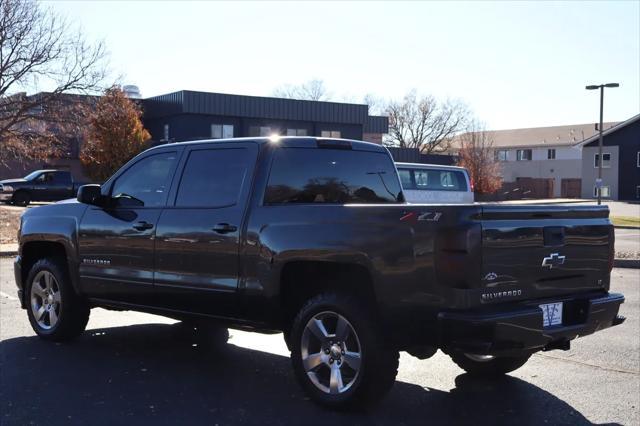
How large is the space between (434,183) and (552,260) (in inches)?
467

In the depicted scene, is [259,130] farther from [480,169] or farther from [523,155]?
[523,155]

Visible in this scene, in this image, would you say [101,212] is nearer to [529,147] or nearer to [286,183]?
[286,183]

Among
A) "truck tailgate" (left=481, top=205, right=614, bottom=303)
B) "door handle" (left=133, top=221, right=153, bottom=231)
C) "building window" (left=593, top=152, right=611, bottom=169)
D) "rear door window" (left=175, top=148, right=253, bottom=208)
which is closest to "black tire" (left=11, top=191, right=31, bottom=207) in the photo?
"door handle" (left=133, top=221, right=153, bottom=231)

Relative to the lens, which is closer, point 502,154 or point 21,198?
point 21,198

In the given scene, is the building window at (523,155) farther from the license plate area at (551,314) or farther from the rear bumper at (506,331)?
the license plate area at (551,314)

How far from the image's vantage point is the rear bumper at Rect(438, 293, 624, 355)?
14.0 ft

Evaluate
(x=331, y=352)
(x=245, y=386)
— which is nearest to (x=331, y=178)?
(x=331, y=352)

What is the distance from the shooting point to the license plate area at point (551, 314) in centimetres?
470

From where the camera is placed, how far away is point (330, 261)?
15.9 ft

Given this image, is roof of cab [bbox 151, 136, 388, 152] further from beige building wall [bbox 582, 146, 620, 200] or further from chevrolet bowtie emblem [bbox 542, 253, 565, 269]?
beige building wall [bbox 582, 146, 620, 200]

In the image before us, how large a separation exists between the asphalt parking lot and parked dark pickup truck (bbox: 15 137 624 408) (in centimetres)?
31

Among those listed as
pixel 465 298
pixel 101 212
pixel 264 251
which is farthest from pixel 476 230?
pixel 101 212

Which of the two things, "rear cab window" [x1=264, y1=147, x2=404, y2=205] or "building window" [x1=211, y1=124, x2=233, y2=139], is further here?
"building window" [x1=211, y1=124, x2=233, y2=139]

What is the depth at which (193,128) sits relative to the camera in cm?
4428
